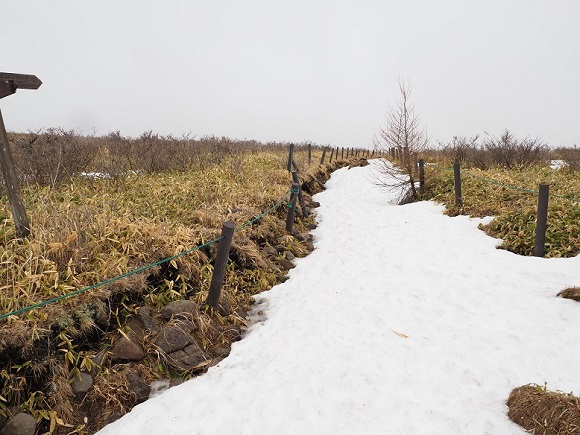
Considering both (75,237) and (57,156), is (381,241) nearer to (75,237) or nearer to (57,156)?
(75,237)

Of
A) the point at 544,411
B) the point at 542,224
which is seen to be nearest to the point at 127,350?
the point at 544,411

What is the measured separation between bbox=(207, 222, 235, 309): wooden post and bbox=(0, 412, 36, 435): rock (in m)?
2.12

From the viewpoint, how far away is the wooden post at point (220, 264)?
4309 millimetres

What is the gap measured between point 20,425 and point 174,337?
143cm

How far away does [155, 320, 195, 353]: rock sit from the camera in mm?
3596

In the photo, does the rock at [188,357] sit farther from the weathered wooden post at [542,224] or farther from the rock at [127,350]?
the weathered wooden post at [542,224]

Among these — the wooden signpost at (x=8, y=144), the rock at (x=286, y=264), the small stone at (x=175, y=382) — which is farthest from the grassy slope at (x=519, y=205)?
the wooden signpost at (x=8, y=144)

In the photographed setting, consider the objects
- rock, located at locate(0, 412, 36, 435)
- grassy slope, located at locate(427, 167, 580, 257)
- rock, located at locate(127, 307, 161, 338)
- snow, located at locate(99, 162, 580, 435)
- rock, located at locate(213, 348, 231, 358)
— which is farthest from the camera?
grassy slope, located at locate(427, 167, 580, 257)

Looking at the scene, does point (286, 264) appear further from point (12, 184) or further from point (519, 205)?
point (519, 205)

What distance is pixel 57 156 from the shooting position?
691 centimetres

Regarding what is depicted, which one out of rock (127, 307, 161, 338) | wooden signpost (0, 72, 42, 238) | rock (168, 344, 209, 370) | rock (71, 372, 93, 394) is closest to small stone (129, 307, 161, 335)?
rock (127, 307, 161, 338)

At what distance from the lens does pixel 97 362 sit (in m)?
3.20

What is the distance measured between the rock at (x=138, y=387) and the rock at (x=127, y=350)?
0.69ft

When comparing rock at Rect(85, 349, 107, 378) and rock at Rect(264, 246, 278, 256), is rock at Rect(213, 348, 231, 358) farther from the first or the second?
rock at Rect(264, 246, 278, 256)
